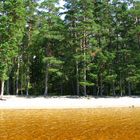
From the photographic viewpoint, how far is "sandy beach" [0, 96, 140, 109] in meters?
43.1

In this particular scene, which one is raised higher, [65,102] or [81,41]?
[81,41]

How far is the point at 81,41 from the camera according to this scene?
5506 centimetres

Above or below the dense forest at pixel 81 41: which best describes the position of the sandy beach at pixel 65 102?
below

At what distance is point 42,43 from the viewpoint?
179 feet

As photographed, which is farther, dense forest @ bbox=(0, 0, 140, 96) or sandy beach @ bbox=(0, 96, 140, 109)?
dense forest @ bbox=(0, 0, 140, 96)

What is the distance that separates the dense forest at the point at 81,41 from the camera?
53.2 m

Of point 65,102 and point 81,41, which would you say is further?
point 81,41

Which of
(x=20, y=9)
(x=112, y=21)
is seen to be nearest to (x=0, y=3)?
(x=20, y=9)

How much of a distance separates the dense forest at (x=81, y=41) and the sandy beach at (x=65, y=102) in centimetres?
414

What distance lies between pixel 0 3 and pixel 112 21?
58.1 feet

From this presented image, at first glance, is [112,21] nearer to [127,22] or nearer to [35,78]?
Answer: [127,22]

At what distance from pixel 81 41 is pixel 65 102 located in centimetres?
1239

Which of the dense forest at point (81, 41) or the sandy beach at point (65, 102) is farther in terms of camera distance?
the dense forest at point (81, 41)

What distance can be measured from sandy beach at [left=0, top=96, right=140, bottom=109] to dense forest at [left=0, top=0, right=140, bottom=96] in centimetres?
414
